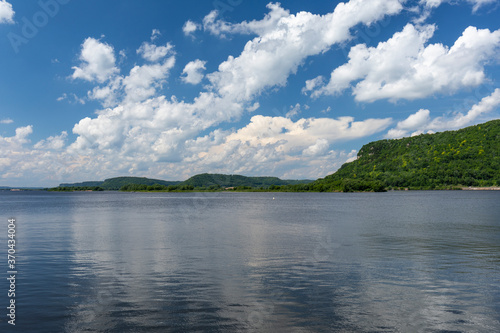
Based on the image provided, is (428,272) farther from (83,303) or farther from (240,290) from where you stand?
(83,303)

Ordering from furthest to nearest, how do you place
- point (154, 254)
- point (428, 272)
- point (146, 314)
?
point (154, 254) < point (428, 272) < point (146, 314)

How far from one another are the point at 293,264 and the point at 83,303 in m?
15.6

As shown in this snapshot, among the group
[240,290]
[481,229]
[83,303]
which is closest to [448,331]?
[240,290]

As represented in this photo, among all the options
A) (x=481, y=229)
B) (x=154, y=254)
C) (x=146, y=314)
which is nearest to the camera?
(x=146, y=314)

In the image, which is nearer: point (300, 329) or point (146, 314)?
point (300, 329)

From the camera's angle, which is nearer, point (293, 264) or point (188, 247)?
Result: point (293, 264)

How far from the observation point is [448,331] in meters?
14.9

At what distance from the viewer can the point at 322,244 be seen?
38562 mm

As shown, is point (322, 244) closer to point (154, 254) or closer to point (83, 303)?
point (154, 254)

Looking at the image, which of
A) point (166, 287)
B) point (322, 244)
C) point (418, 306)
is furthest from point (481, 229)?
point (166, 287)

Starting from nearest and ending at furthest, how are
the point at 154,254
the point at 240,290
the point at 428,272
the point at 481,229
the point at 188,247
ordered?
the point at 240,290, the point at 428,272, the point at 154,254, the point at 188,247, the point at 481,229

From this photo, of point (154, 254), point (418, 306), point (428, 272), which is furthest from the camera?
point (154, 254)

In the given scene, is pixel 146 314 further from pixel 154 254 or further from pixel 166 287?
pixel 154 254

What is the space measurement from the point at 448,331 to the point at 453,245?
2646 centimetres
